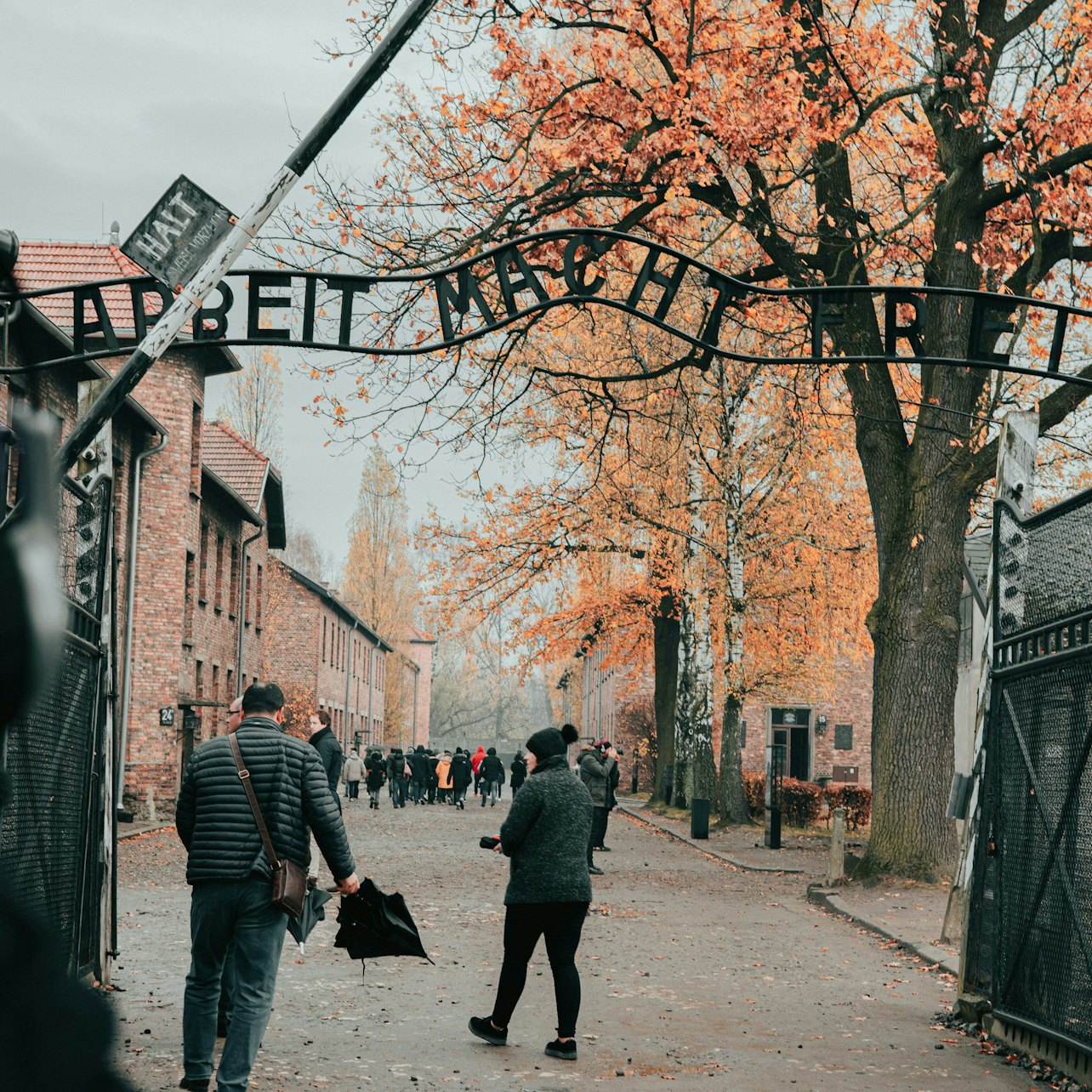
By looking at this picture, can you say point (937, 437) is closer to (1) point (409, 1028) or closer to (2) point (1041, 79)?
(2) point (1041, 79)

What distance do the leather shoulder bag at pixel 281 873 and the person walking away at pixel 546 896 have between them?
183 cm

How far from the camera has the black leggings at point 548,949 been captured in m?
8.59

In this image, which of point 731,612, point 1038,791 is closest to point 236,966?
point 1038,791

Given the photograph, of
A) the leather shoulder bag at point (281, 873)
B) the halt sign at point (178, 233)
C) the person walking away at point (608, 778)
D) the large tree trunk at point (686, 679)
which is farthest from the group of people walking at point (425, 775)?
the leather shoulder bag at point (281, 873)

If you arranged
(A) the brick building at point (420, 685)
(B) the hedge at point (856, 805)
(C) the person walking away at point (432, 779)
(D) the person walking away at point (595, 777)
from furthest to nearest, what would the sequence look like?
(A) the brick building at point (420, 685) < (C) the person walking away at point (432, 779) < (B) the hedge at point (856, 805) < (D) the person walking away at point (595, 777)

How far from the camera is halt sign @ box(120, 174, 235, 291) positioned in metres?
8.47

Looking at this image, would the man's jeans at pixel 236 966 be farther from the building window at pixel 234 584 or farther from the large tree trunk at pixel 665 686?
the building window at pixel 234 584

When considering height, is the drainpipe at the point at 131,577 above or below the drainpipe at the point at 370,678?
above

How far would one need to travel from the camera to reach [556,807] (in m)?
8.79

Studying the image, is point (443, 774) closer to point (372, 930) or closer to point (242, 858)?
point (372, 930)

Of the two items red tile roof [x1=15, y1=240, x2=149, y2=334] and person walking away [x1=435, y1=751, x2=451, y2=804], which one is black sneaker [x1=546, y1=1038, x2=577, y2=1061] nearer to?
red tile roof [x1=15, y1=240, x2=149, y2=334]

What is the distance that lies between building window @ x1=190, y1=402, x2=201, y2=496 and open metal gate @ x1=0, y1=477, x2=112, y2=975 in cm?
2485

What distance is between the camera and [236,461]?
47.3 metres

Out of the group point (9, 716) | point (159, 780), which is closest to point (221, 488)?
point (159, 780)
